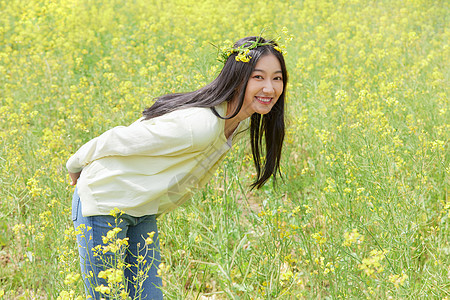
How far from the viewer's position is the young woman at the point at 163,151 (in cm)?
194

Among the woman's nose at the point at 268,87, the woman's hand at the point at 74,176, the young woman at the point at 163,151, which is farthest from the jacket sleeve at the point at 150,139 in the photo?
the woman's nose at the point at 268,87

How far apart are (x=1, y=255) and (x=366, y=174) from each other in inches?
94.2

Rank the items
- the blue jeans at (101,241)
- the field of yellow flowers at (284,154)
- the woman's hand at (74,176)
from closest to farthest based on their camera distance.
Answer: the blue jeans at (101,241), the field of yellow flowers at (284,154), the woman's hand at (74,176)

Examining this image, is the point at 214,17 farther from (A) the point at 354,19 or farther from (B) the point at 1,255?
(B) the point at 1,255

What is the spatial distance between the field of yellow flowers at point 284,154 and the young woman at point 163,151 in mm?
132

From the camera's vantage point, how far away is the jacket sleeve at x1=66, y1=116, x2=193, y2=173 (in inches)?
74.8

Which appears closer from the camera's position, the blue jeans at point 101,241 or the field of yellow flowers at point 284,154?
the blue jeans at point 101,241

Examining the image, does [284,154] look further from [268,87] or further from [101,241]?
[101,241]

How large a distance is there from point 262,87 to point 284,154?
5.74 feet

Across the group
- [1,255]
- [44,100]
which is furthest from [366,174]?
[44,100]

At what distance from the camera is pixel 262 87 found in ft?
6.86

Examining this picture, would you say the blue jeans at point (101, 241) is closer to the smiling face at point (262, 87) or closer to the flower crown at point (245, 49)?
the smiling face at point (262, 87)

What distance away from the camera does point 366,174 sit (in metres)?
2.72

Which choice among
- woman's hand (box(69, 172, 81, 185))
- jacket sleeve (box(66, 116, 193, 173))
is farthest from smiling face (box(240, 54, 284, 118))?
woman's hand (box(69, 172, 81, 185))
